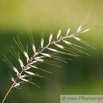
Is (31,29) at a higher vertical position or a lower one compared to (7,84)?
higher

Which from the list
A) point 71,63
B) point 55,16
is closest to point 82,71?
point 71,63

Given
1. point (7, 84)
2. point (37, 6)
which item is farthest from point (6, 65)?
point (37, 6)

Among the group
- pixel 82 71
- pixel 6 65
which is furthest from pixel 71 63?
pixel 6 65

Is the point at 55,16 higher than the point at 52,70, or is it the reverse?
the point at 55,16

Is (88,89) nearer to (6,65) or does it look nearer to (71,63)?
(71,63)

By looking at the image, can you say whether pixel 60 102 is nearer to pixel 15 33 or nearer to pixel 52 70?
pixel 52 70
